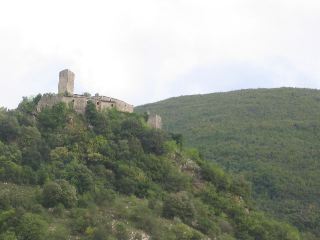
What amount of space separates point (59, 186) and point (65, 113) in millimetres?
12267

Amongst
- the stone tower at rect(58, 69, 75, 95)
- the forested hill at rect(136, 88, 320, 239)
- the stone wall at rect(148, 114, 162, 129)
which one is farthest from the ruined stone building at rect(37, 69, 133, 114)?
the forested hill at rect(136, 88, 320, 239)

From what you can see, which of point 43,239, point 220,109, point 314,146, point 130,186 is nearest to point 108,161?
point 130,186

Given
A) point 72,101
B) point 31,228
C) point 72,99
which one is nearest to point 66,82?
point 72,99

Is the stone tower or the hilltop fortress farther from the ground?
the stone tower

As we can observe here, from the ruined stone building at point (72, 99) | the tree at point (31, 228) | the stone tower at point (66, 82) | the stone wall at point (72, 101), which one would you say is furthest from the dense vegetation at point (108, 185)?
the stone tower at point (66, 82)

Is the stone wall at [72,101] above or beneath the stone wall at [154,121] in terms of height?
above

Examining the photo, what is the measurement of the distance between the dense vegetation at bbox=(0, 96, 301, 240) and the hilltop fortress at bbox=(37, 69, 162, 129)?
92 centimetres

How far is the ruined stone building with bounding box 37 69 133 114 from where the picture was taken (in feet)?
228

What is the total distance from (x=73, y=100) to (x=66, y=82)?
8.22ft

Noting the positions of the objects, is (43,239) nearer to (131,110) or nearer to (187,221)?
(187,221)

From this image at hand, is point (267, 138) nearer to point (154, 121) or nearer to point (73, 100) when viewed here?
point (154, 121)

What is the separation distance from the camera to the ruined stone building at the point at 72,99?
6950 centimetres

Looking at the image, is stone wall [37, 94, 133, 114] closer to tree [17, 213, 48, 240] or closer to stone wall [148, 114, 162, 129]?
stone wall [148, 114, 162, 129]

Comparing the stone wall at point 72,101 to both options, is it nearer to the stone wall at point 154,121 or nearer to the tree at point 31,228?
the stone wall at point 154,121
